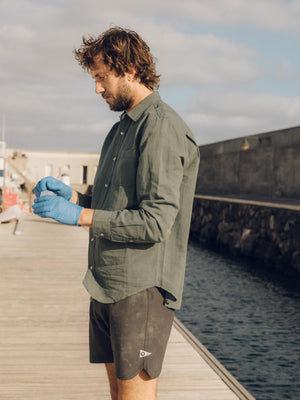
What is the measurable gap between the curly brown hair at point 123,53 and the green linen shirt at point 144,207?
0.30 feet

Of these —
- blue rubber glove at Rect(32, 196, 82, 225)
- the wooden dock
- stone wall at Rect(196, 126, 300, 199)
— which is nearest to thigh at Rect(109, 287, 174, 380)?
blue rubber glove at Rect(32, 196, 82, 225)

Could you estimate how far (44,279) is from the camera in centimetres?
683

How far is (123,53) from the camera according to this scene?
1.71 m

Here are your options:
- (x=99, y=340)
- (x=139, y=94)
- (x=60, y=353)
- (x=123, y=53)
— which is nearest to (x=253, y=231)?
(x=60, y=353)

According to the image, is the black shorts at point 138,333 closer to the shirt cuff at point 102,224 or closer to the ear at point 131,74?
the shirt cuff at point 102,224

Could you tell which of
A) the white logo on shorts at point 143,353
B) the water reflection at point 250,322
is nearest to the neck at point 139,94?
the white logo on shorts at point 143,353

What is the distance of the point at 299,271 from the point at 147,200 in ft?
38.4

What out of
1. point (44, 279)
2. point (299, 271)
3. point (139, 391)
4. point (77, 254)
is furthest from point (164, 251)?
point (299, 271)

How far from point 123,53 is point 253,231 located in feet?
48.1

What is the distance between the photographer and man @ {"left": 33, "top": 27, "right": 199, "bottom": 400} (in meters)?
1.61

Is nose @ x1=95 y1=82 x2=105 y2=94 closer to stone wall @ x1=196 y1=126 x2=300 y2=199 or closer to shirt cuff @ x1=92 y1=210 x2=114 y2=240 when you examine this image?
shirt cuff @ x1=92 y1=210 x2=114 y2=240

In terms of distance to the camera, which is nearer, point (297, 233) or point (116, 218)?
point (116, 218)

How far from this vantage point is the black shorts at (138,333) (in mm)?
1683

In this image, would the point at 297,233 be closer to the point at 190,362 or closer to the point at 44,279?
the point at 44,279
